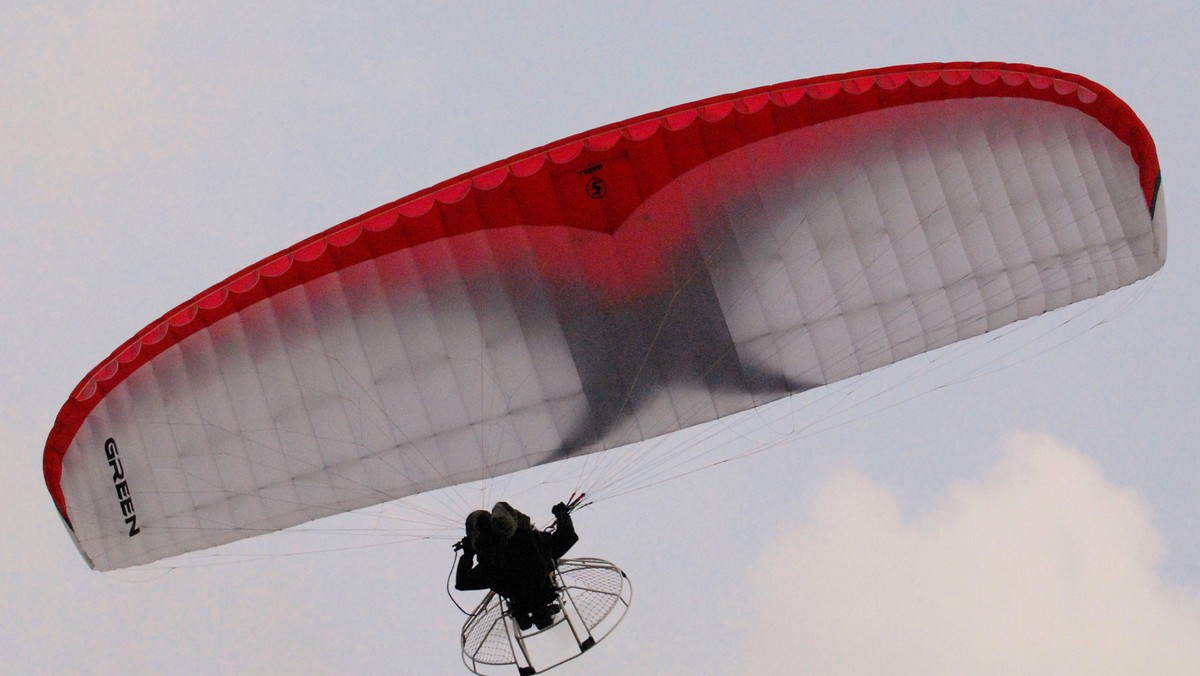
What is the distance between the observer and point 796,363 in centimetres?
1387

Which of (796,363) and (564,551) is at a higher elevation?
(796,363)

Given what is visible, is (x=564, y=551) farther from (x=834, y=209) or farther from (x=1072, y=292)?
(x=1072, y=292)

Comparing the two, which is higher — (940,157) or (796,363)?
(940,157)

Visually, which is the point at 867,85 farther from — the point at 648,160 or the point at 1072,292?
the point at 1072,292

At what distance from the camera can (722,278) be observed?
44.0ft

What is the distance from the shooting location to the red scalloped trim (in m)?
12.8

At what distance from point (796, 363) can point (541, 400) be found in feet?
8.51

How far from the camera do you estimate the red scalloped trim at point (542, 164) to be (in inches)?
504

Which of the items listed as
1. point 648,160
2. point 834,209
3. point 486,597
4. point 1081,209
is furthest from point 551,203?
point 1081,209

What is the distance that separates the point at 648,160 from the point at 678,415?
2666 mm

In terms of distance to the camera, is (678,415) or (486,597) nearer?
(486,597)

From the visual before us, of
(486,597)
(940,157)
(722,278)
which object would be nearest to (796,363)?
(722,278)

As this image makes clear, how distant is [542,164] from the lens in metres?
12.8

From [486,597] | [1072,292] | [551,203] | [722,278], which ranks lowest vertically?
[486,597]
